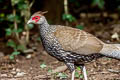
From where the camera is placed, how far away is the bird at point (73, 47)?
21.5 ft

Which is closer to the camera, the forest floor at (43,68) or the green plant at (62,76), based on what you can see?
the green plant at (62,76)

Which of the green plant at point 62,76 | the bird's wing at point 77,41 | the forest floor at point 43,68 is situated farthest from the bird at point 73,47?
the forest floor at point 43,68

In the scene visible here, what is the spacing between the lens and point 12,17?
32.3 feet

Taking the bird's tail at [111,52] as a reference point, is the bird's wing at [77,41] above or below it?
above

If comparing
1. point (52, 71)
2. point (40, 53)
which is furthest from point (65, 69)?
point (40, 53)

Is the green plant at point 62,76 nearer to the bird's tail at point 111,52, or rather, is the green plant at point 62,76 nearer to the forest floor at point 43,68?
the forest floor at point 43,68

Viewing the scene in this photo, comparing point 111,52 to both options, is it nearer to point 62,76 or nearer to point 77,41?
point 77,41

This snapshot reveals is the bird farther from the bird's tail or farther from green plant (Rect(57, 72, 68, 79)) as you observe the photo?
green plant (Rect(57, 72, 68, 79))

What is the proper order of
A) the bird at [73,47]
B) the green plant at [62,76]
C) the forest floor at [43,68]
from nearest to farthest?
the bird at [73,47]
the green plant at [62,76]
the forest floor at [43,68]

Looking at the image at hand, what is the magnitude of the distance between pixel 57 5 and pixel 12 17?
9.50 feet

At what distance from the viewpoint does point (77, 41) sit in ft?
21.8

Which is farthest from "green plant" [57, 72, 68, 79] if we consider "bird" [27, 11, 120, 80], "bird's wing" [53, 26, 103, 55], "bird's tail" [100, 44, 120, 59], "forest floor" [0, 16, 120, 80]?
"bird's tail" [100, 44, 120, 59]

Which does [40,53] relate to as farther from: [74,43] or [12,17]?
[74,43]

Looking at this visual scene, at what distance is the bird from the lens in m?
6.54
